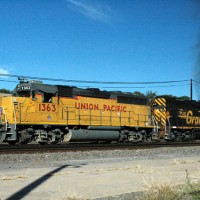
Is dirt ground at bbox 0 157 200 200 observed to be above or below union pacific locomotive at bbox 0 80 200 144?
below

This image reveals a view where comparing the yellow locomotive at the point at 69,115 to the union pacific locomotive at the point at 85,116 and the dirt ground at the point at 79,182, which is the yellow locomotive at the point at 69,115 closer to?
the union pacific locomotive at the point at 85,116

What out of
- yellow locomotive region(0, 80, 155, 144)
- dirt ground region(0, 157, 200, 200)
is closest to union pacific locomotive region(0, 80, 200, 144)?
yellow locomotive region(0, 80, 155, 144)

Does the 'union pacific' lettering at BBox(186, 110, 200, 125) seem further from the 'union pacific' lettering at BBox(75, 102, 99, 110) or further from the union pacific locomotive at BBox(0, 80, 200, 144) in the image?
the 'union pacific' lettering at BBox(75, 102, 99, 110)

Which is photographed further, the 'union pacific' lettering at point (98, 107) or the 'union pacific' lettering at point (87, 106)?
the 'union pacific' lettering at point (98, 107)

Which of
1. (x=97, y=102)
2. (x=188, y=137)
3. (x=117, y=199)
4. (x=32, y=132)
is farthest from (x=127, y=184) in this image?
(x=188, y=137)

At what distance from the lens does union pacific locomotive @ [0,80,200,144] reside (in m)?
21.9

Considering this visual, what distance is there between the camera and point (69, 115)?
24438mm

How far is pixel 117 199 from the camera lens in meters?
6.47

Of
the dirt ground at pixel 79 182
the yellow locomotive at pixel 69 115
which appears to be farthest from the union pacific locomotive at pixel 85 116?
the dirt ground at pixel 79 182

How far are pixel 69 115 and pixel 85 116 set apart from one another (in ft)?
4.95

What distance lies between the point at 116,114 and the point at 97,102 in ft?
6.69

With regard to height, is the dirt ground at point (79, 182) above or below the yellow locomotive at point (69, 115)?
below

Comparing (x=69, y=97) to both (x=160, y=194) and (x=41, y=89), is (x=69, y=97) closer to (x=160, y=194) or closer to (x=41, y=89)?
(x=41, y=89)

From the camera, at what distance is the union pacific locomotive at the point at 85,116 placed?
71.7 ft
